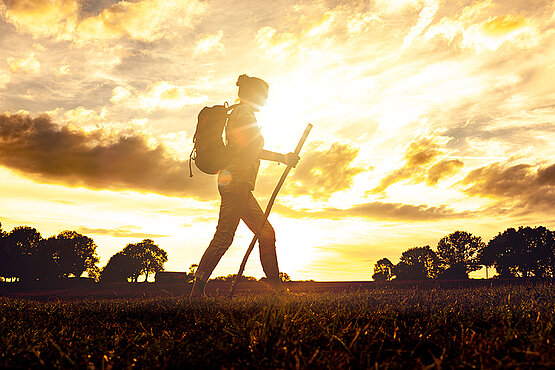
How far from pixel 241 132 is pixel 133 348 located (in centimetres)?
476

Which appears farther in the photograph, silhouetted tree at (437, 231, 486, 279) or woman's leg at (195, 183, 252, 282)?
silhouetted tree at (437, 231, 486, 279)

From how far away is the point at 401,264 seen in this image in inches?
3000

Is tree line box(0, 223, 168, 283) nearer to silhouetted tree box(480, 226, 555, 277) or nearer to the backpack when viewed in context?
silhouetted tree box(480, 226, 555, 277)

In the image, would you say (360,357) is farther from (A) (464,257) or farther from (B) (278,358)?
(A) (464,257)

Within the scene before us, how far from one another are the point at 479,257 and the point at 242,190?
72.0 metres

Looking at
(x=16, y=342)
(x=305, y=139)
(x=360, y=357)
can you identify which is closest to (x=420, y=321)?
(x=360, y=357)

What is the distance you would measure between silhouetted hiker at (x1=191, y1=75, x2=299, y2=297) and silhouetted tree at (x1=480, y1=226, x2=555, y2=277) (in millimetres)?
62510

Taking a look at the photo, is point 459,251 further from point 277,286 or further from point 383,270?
point 277,286

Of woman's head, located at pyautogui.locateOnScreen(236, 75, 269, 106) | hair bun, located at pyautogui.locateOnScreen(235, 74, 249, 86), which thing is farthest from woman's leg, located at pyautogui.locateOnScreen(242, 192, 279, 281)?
hair bun, located at pyautogui.locateOnScreen(235, 74, 249, 86)

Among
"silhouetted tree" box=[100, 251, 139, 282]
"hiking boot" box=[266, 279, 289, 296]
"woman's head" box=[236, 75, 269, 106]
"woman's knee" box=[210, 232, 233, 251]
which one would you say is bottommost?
"silhouetted tree" box=[100, 251, 139, 282]

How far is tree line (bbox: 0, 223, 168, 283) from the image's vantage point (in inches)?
2497

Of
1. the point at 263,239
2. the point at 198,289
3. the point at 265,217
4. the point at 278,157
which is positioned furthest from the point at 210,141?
the point at 198,289

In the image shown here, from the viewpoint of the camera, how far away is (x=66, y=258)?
68000mm

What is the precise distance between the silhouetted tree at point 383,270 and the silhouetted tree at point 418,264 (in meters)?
2.33
